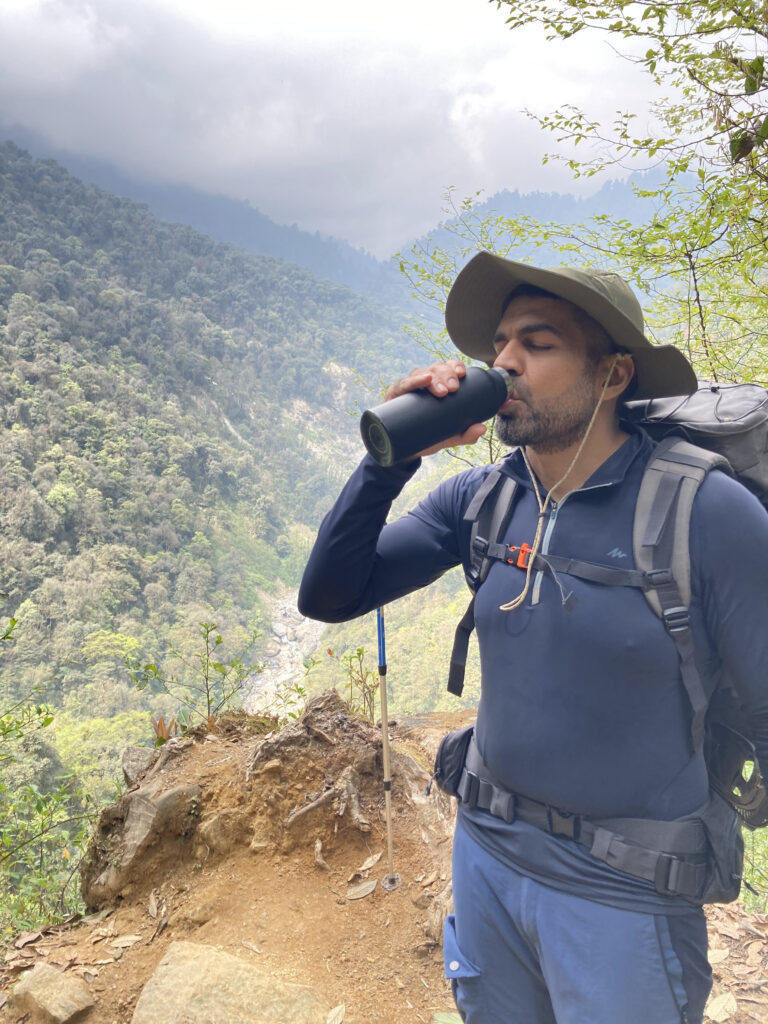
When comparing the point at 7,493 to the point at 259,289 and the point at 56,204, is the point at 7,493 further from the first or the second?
the point at 259,289

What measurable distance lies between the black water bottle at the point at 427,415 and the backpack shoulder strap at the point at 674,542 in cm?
33

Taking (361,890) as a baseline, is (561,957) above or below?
above

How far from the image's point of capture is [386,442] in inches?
46.0

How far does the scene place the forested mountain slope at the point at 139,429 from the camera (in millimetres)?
42031

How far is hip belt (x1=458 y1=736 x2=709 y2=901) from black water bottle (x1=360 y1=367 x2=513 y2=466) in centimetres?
72

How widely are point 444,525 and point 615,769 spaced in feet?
2.07

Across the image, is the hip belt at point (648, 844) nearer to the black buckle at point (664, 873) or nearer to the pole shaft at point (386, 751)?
the black buckle at point (664, 873)

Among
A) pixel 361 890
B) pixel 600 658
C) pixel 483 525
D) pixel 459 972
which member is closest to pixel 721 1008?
pixel 361 890

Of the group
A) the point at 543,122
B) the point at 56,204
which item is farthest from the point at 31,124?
the point at 543,122

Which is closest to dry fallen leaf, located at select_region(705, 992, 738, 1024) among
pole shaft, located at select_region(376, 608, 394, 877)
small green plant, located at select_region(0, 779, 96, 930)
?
pole shaft, located at select_region(376, 608, 394, 877)

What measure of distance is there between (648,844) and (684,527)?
1.79 feet

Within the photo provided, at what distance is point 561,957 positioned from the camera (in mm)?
1063

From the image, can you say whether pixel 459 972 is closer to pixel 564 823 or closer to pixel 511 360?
pixel 564 823

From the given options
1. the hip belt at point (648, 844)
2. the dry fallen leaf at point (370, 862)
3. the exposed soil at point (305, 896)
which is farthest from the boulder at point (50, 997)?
the hip belt at point (648, 844)
